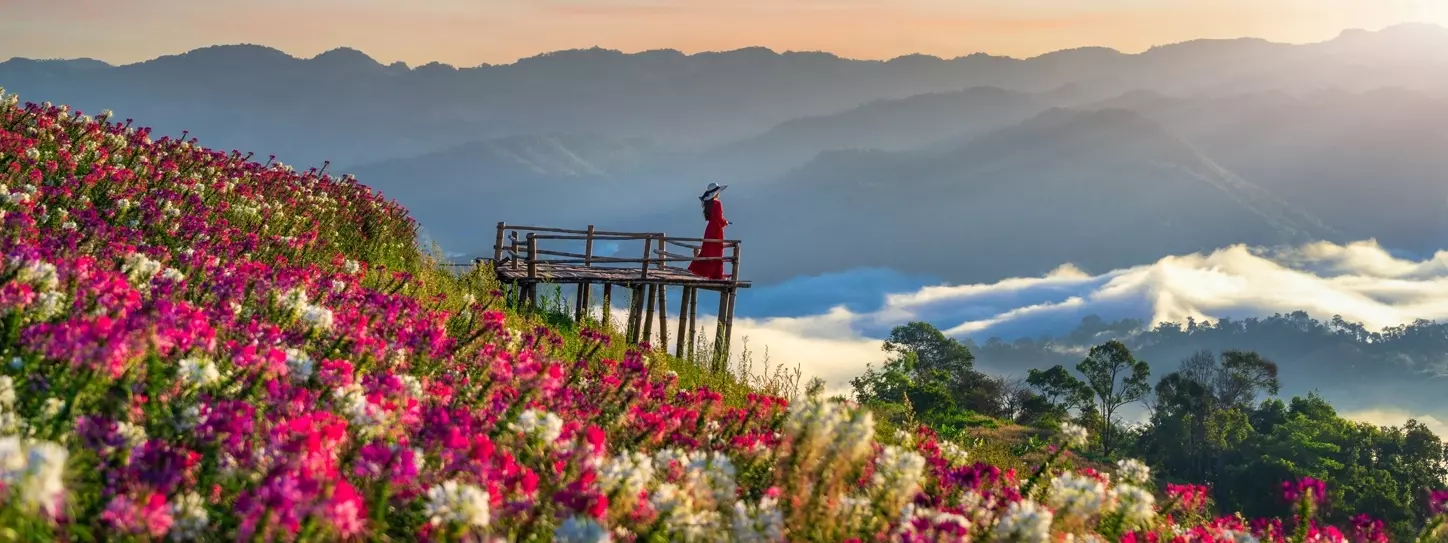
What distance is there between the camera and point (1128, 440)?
206 ft

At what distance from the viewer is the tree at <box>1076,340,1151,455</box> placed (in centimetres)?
6456

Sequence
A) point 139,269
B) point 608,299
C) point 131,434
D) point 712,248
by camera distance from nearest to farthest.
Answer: point 131,434, point 139,269, point 608,299, point 712,248

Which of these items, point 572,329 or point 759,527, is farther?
point 572,329

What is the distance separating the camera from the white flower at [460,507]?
3.18m

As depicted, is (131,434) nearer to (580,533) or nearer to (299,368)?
(299,368)

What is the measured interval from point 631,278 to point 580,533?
17.1m

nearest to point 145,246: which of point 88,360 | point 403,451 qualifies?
point 88,360

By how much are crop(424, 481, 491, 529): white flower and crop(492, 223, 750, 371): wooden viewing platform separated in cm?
1456

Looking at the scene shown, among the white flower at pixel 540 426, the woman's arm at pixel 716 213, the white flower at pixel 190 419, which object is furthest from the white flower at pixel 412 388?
the woman's arm at pixel 716 213

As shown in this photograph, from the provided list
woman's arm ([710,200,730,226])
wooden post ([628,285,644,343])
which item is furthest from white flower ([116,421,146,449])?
woman's arm ([710,200,730,226])

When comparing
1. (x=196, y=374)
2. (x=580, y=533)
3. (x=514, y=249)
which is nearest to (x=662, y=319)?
(x=514, y=249)

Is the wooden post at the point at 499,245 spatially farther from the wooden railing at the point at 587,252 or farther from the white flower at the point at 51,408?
the white flower at the point at 51,408

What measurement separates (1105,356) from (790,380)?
5777cm

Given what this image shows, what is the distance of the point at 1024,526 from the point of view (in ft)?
13.0
